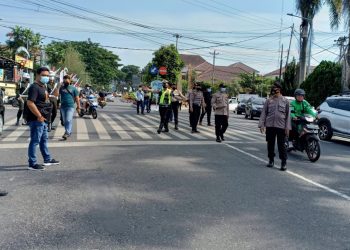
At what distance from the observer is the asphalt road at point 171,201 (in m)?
4.73

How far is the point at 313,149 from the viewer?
10273 millimetres

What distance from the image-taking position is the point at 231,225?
5230 millimetres

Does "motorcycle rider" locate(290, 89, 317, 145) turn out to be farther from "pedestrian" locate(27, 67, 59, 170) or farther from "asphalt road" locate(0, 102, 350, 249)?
"pedestrian" locate(27, 67, 59, 170)

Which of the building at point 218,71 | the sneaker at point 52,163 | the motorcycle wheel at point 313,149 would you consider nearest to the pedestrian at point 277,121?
the motorcycle wheel at point 313,149

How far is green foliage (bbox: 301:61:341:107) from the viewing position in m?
31.0

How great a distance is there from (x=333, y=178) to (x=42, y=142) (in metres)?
5.45

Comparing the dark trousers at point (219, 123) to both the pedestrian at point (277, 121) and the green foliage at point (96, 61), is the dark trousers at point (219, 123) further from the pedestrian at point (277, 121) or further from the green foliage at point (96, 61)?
the green foliage at point (96, 61)

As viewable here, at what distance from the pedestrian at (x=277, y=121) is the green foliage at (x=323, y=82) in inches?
902

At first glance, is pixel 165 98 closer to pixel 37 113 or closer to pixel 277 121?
pixel 277 121

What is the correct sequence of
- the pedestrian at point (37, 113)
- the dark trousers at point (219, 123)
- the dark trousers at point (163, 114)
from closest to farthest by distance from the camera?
the pedestrian at point (37, 113) → the dark trousers at point (219, 123) → the dark trousers at point (163, 114)

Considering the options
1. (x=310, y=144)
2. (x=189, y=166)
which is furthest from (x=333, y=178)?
(x=189, y=166)

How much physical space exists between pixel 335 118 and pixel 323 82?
16706 millimetres

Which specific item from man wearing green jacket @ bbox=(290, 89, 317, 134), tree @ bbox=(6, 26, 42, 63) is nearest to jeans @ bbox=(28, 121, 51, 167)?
man wearing green jacket @ bbox=(290, 89, 317, 134)

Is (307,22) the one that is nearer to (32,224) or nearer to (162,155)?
(162,155)
